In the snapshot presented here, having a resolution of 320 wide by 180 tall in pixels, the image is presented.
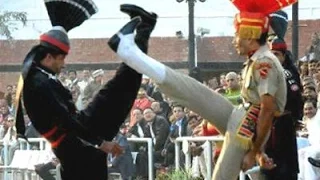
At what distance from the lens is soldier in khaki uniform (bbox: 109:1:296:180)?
1057 centimetres

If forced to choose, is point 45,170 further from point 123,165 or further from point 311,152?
point 311,152

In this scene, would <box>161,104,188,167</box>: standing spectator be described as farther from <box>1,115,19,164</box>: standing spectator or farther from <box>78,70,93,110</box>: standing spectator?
<box>78,70,93,110</box>: standing spectator

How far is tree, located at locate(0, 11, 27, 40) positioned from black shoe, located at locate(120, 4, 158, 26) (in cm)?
1302

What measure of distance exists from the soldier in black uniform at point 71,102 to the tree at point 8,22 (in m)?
12.8

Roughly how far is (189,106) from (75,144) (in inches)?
42.1

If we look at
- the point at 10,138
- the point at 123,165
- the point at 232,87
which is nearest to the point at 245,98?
the point at 232,87

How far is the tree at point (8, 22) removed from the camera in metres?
24.0

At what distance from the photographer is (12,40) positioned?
79.7ft

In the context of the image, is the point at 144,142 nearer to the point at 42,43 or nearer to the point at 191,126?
the point at 191,126

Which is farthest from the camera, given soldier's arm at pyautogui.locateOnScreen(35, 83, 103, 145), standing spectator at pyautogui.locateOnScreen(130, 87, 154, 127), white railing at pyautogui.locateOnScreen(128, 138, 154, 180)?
standing spectator at pyautogui.locateOnScreen(130, 87, 154, 127)

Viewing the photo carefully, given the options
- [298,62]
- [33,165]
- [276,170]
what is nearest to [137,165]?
[33,165]

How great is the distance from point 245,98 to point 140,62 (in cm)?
108

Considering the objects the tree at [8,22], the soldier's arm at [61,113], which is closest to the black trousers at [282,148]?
the soldier's arm at [61,113]

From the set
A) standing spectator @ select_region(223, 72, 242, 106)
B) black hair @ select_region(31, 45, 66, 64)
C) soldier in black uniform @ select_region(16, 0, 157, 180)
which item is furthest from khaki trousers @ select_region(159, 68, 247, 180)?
standing spectator @ select_region(223, 72, 242, 106)
